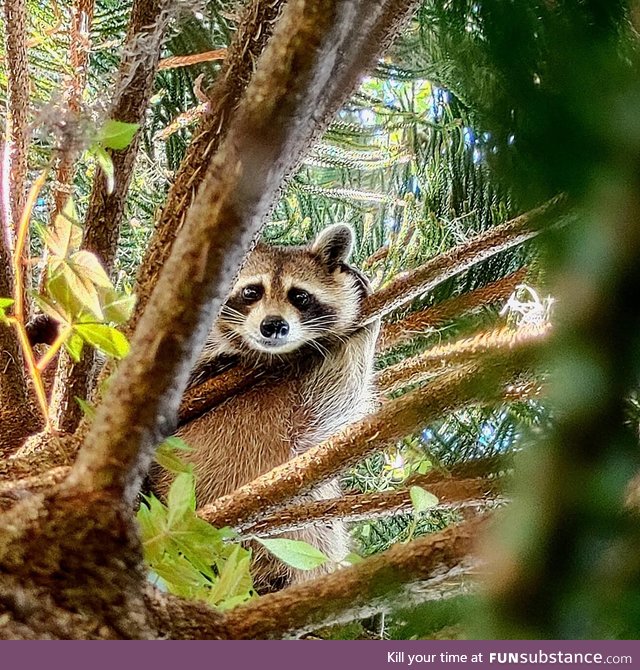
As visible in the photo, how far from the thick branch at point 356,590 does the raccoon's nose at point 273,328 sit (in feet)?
1.86

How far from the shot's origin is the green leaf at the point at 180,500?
410 millimetres

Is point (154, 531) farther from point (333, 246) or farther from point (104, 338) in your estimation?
point (333, 246)

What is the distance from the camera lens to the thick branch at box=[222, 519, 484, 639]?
23 cm

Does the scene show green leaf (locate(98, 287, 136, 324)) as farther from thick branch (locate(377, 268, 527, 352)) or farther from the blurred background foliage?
thick branch (locate(377, 268, 527, 352))

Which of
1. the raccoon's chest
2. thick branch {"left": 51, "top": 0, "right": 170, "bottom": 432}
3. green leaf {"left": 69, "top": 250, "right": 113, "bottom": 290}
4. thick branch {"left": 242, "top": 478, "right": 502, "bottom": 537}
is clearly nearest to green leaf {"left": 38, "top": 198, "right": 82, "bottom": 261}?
green leaf {"left": 69, "top": 250, "right": 113, "bottom": 290}

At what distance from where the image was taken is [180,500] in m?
0.41

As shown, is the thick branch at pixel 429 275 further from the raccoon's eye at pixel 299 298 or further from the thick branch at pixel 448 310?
the raccoon's eye at pixel 299 298

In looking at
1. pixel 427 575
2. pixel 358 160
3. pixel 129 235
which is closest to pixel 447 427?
pixel 427 575

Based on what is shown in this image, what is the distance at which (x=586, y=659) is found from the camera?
0.14m

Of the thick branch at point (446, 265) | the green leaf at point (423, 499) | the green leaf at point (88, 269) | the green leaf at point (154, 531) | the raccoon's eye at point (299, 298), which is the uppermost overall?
the raccoon's eye at point (299, 298)

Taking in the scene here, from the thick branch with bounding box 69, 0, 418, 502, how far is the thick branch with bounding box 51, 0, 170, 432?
12.7 inches

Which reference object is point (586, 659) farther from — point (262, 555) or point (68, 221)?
point (262, 555)

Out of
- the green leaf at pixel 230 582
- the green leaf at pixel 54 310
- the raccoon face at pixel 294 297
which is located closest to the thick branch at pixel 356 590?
the green leaf at pixel 230 582

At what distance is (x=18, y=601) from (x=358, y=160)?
63cm
